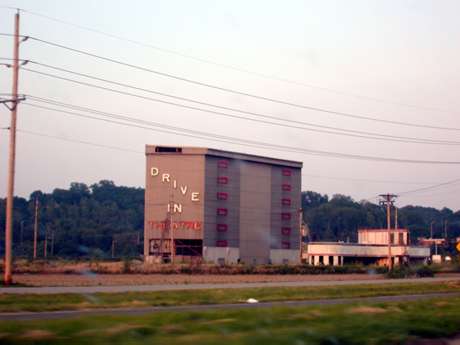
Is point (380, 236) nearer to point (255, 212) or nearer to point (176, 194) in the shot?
point (255, 212)

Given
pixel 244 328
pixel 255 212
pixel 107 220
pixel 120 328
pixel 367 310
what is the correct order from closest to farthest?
1. pixel 120 328
2. pixel 244 328
3. pixel 367 310
4. pixel 255 212
5. pixel 107 220

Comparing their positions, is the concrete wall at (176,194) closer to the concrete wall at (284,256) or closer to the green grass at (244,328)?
the concrete wall at (284,256)

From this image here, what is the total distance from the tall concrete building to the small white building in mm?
14414

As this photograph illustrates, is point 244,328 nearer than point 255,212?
Yes

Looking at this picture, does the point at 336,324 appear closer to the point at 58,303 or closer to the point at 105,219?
the point at 58,303

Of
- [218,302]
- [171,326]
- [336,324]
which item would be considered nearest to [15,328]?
[171,326]

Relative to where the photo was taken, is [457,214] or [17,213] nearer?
[17,213]

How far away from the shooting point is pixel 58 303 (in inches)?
1073

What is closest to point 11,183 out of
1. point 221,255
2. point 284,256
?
point 221,255

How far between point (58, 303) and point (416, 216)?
149 meters

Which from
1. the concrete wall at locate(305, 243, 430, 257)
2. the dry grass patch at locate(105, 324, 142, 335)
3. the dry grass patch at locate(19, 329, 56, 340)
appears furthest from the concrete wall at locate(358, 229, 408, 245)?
the dry grass patch at locate(19, 329, 56, 340)

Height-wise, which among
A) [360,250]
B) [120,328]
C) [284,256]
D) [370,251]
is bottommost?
[284,256]

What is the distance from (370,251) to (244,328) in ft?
326

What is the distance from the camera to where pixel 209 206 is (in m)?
90.6
